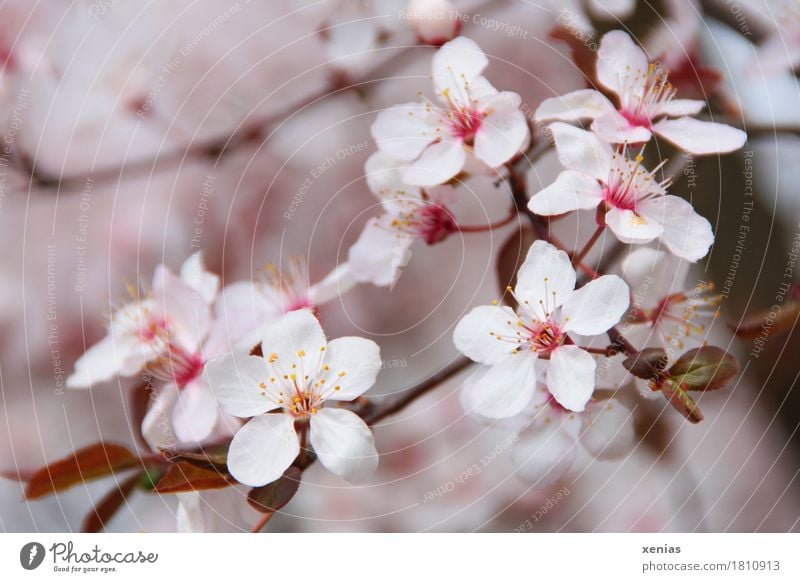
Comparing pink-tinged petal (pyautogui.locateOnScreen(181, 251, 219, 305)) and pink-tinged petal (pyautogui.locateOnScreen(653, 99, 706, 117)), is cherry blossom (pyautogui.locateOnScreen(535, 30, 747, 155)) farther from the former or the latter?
pink-tinged petal (pyautogui.locateOnScreen(181, 251, 219, 305))

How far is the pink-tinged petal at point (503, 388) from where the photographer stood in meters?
0.45

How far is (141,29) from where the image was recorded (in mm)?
502

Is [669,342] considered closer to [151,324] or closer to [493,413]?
[493,413]

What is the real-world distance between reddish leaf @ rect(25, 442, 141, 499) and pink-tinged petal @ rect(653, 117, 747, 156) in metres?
0.45

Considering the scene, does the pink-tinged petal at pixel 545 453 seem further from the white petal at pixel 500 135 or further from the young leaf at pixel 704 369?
the white petal at pixel 500 135

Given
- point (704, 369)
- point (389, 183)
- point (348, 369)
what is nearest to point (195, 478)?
point (348, 369)

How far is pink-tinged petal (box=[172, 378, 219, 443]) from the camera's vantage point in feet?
1.50

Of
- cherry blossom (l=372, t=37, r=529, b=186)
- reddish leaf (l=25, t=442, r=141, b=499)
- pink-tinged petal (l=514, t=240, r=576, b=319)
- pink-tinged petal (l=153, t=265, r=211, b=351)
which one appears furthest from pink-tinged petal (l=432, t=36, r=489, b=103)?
reddish leaf (l=25, t=442, r=141, b=499)

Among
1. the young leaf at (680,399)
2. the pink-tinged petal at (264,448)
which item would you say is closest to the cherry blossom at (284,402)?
the pink-tinged petal at (264,448)

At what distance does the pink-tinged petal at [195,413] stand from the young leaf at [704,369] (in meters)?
0.31

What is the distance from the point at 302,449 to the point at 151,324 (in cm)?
14

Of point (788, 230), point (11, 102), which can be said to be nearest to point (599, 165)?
point (788, 230)

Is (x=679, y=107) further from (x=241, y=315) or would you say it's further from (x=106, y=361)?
(x=106, y=361)

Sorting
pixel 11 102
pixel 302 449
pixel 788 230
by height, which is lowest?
pixel 302 449
